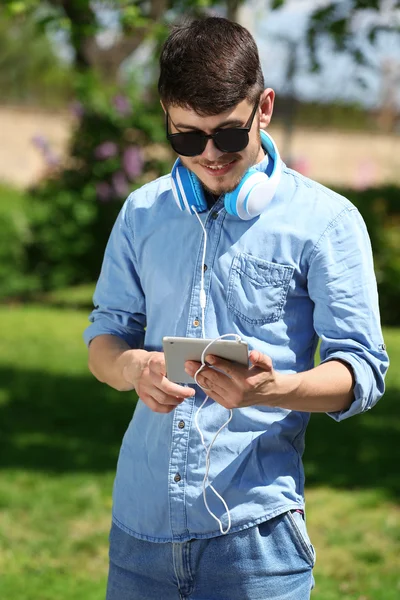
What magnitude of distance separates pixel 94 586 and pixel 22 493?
1361 millimetres

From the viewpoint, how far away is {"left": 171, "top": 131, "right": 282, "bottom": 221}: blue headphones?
2033 mm

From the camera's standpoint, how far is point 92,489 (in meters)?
5.86

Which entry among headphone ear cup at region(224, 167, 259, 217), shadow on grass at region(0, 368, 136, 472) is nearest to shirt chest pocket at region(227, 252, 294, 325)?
headphone ear cup at region(224, 167, 259, 217)

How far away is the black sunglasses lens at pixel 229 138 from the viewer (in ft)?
6.67

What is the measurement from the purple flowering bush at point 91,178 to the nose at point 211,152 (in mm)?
11830

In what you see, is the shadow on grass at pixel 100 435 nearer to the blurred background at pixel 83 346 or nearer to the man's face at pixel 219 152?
the blurred background at pixel 83 346

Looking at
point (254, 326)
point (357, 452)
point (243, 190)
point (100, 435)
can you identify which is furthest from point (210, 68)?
point (100, 435)

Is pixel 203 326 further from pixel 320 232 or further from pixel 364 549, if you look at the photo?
A: pixel 364 549

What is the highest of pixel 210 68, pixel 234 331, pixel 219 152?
pixel 210 68

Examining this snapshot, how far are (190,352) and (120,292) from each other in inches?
20.0

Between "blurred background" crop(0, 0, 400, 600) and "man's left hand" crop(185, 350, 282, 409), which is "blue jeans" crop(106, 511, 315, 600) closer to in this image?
"man's left hand" crop(185, 350, 282, 409)

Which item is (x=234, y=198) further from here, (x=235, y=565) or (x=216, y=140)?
(x=235, y=565)

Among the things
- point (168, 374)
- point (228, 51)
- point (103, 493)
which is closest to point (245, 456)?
point (168, 374)

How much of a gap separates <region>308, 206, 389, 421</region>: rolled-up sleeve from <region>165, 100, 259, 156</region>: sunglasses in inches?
10.6
